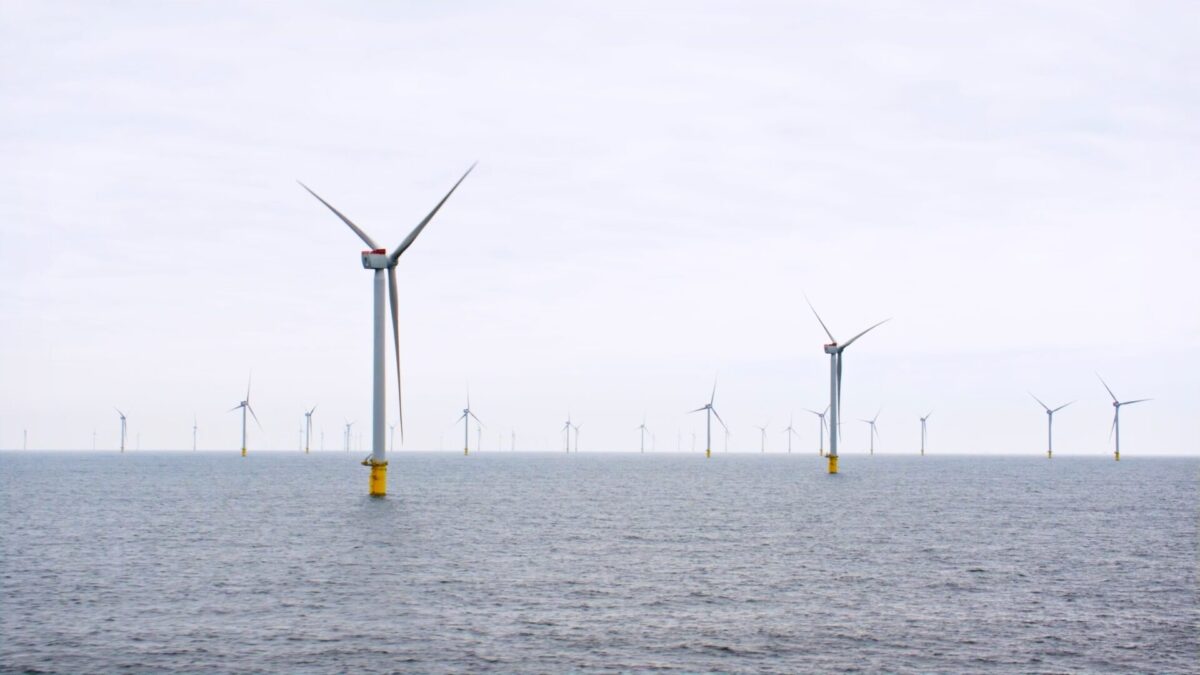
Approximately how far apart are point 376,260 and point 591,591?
5523 centimetres

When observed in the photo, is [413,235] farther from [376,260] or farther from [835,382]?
[835,382]

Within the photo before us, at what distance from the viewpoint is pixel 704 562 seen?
7362 centimetres

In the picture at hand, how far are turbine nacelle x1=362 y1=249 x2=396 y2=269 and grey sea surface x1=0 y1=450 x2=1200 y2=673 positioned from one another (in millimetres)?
23597

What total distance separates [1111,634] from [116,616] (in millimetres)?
43692

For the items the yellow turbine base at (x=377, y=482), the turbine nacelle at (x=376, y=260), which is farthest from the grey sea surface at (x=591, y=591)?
the turbine nacelle at (x=376, y=260)

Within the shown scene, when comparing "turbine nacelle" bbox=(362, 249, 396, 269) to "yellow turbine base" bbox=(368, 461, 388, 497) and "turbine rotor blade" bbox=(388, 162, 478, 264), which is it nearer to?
"turbine rotor blade" bbox=(388, 162, 478, 264)

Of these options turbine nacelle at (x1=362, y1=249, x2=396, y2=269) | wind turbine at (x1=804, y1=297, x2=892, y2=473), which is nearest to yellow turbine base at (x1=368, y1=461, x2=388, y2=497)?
turbine nacelle at (x1=362, y1=249, x2=396, y2=269)

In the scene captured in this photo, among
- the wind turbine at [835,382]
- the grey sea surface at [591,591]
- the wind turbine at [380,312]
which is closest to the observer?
the grey sea surface at [591,591]

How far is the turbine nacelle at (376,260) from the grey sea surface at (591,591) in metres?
23.6

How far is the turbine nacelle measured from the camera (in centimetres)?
Answer: 10769

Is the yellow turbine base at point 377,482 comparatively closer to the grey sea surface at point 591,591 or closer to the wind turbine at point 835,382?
the grey sea surface at point 591,591

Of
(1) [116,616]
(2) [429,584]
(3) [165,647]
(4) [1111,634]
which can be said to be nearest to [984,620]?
(4) [1111,634]

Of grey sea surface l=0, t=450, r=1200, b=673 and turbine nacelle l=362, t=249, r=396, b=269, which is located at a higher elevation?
turbine nacelle l=362, t=249, r=396, b=269

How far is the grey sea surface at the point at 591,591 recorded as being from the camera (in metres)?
44.8
